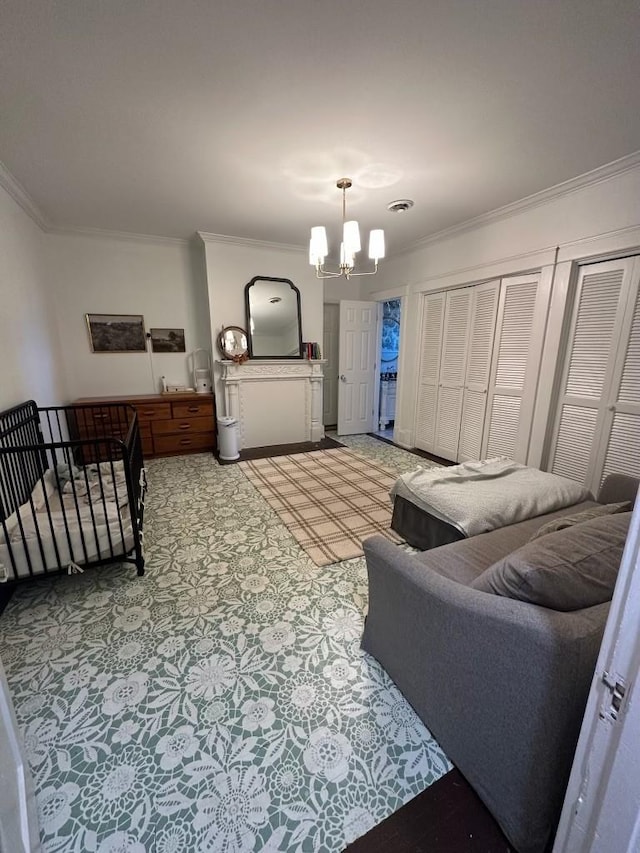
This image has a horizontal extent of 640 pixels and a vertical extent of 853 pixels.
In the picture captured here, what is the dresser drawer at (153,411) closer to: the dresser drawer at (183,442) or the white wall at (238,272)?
the dresser drawer at (183,442)

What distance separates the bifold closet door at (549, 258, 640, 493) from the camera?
2.50 metres

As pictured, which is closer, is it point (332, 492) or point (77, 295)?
point (332, 492)

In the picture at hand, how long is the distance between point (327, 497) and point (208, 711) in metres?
1.98

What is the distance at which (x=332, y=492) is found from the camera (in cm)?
328

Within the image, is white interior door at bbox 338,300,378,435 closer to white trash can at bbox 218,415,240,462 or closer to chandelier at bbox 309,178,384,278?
white trash can at bbox 218,415,240,462

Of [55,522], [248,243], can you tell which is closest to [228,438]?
[55,522]

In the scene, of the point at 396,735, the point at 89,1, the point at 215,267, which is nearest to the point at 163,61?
the point at 89,1

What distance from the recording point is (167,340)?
4.41m

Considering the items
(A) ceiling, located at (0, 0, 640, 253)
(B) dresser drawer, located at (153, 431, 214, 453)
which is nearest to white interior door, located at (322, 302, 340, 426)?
(B) dresser drawer, located at (153, 431, 214, 453)

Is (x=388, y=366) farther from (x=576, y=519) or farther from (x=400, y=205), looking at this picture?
(x=576, y=519)

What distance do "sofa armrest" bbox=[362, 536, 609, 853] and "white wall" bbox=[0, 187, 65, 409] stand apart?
9.73ft

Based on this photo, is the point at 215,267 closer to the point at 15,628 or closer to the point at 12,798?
the point at 15,628

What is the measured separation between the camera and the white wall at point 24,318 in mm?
2484

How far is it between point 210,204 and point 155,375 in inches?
88.6
